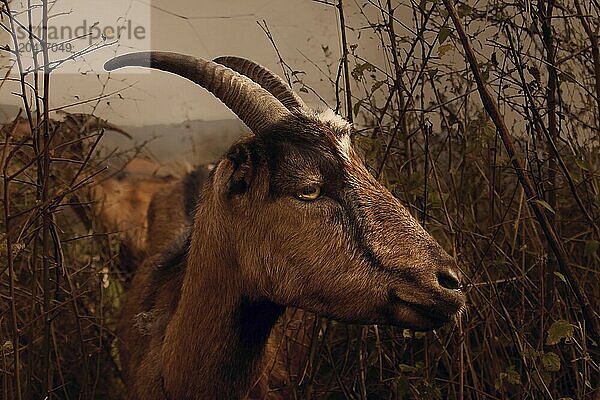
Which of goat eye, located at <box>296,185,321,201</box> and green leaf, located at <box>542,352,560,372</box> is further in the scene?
green leaf, located at <box>542,352,560,372</box>

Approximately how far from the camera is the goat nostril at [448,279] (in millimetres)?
2441

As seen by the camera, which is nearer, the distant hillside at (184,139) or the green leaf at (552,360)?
the green leaf at (552,360)

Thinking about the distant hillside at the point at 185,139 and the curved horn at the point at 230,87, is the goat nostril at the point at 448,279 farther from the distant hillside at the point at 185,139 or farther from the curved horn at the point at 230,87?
the distant hillside at the point at 185,139

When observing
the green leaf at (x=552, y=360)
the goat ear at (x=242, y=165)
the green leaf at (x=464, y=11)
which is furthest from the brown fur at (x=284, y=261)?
the green leaf at (x=464, y=11)

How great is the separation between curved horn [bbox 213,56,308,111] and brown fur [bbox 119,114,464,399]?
23 cm

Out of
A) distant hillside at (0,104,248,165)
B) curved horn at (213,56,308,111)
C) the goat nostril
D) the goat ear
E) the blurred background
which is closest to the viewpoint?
the goat nostril

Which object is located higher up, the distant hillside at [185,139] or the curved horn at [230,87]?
the curved horn at [230,87]

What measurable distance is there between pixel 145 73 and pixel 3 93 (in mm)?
962

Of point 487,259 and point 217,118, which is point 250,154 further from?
point 217,118

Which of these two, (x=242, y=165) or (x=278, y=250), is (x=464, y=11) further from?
(x=278, y=250)

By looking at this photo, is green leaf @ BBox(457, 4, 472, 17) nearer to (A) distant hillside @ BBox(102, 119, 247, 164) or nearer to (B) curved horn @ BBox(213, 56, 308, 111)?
(B) curved horn @ BBox(213, 56, 308, 111)

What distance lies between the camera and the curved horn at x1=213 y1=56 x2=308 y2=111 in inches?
119

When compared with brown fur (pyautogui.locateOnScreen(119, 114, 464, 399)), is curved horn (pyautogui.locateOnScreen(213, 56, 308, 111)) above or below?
above

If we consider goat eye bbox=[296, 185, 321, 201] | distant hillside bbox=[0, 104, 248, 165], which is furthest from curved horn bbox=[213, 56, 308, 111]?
distant hillside bbox=[0, 104, 248, 165]
